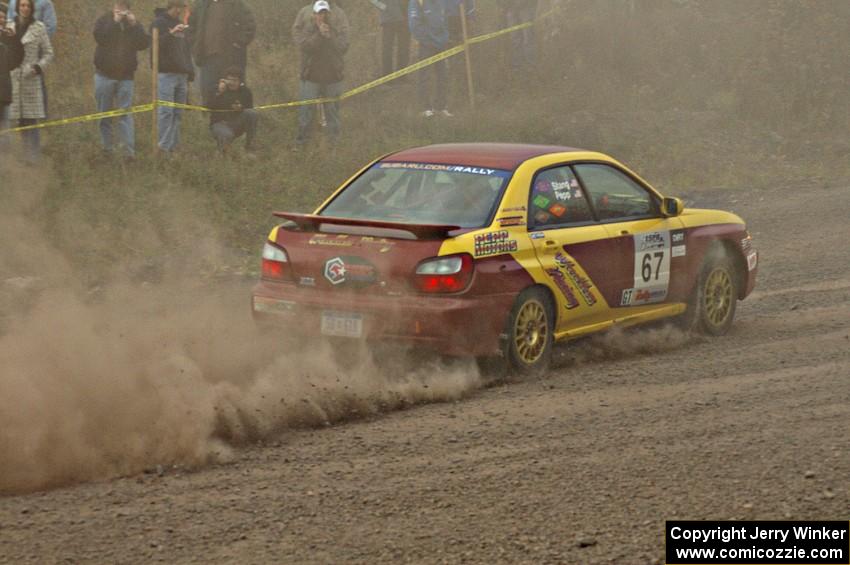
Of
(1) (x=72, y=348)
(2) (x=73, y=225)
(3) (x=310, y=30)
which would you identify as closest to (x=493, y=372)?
(1) (x=72, y=348)

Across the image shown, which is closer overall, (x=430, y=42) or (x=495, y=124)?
(x=495, y=124)

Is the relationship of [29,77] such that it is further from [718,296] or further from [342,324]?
[718,296]

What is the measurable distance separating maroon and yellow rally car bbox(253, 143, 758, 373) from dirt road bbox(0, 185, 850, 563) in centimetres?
48

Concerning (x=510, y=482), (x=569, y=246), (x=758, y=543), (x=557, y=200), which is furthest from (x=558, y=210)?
(x=758, y=543)

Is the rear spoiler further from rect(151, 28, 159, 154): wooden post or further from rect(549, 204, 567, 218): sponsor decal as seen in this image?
rect(151, 28, 159, 154): wooden post

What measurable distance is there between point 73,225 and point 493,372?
20.8 feet

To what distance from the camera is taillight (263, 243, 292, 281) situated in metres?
8.55

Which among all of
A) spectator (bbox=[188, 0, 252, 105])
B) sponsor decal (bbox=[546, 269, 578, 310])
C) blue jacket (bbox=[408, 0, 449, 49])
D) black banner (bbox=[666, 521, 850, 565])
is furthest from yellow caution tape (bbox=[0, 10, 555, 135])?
black banner (bbox=[666, 521, 850, 565])

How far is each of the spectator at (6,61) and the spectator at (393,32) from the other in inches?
316

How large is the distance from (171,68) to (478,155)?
8167 millimetres

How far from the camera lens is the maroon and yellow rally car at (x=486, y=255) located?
319 inches

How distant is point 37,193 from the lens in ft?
44.8

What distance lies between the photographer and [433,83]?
21297mm

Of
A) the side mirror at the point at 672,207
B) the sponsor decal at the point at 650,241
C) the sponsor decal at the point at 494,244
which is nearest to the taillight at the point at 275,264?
the sponsor decal at the point at 494,244
